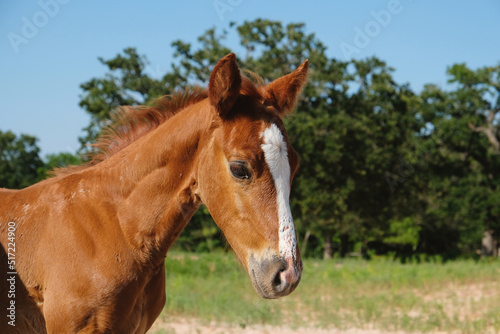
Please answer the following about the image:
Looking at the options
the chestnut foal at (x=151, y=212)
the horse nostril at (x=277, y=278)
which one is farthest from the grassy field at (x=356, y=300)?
the horse nostril at (x=277, y=278)

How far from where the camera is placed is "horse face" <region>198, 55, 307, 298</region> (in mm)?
2209

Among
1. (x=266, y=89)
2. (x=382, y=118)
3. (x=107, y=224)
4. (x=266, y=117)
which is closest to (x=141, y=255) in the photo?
(x=107, y=224)

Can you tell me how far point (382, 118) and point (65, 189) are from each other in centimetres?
2172

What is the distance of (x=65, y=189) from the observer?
281 cm

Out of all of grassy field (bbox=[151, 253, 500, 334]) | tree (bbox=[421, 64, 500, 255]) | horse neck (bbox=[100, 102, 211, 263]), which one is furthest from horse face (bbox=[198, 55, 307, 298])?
tree (bbox=[421, 64, 500, 255])

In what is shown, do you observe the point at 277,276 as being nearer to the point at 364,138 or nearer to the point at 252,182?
the point at 252,182

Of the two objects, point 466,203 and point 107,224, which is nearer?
point 107,224

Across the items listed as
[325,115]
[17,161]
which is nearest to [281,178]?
[325,115]

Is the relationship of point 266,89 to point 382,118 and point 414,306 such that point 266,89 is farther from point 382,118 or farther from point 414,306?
point 382,118

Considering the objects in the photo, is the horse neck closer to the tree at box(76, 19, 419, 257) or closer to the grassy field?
the grassy field

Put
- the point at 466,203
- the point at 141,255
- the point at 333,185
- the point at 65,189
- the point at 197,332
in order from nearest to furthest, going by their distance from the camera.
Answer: the point at 141,255
the point at 65,189
the point at 197,332
the point at 333,185
the point at 466,203

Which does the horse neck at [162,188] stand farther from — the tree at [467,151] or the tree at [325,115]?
the tree at [467,151]

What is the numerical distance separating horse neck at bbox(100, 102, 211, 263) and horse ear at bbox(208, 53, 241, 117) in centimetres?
14

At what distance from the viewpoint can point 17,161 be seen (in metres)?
30.3
